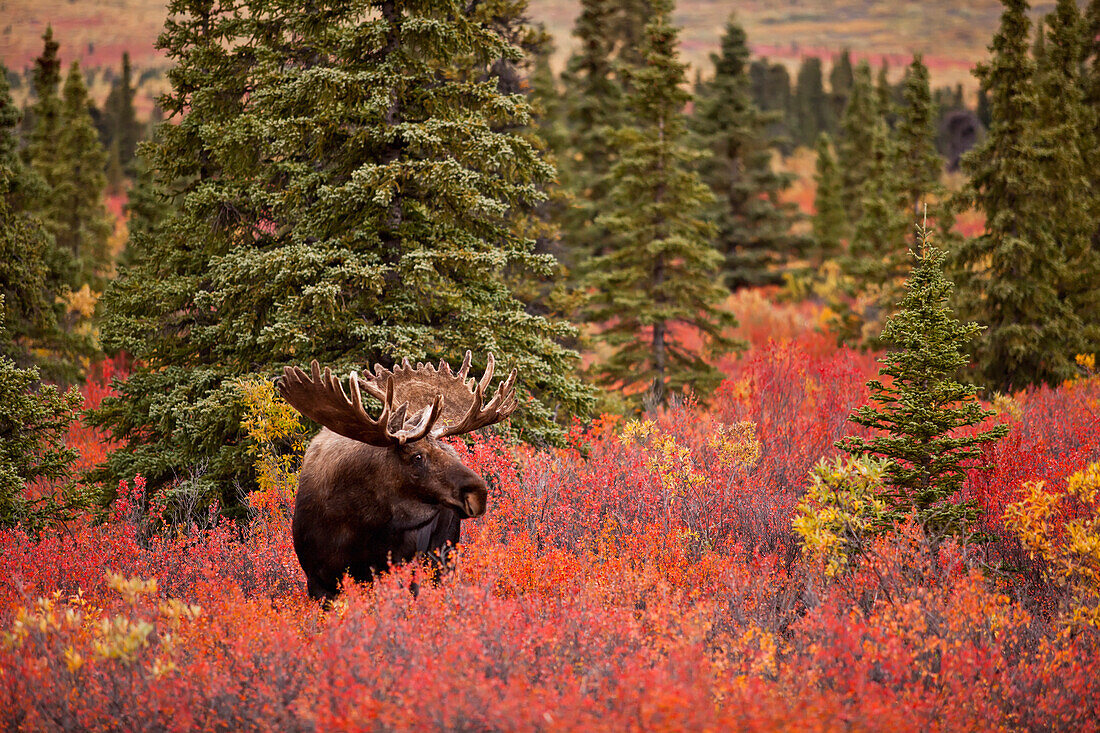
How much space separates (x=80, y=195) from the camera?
104ft

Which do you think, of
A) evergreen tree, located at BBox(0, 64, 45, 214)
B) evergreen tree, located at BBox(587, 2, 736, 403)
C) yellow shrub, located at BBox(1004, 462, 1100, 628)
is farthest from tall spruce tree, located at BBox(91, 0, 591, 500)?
evergreen tree, located at BBox(0, 64, 45, 214)

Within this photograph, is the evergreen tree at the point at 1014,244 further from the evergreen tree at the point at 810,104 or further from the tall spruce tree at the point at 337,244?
the evergreen tree at the point at 810,104

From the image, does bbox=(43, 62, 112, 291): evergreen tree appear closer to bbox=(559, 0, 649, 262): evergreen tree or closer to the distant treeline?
bbox=(559, 0, 649, 262): evergreen tree

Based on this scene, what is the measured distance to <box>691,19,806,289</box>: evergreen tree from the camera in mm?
33969

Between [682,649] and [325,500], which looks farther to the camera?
[325,500]

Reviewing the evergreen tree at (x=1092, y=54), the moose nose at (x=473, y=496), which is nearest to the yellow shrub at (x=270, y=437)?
the moose nose at (x=473, y=496)

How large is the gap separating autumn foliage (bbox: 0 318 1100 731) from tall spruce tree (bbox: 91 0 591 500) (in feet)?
3.64

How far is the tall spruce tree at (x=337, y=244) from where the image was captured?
9.30 meters

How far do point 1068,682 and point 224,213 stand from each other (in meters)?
10.6

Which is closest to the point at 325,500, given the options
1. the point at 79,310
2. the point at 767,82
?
the point at 79,310

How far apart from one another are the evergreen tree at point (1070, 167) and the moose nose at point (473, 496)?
17249 millimetres

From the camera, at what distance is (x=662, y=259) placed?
18141 millimetres

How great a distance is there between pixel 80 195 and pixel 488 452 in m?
30.2

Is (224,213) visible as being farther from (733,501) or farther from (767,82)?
(767,82)
